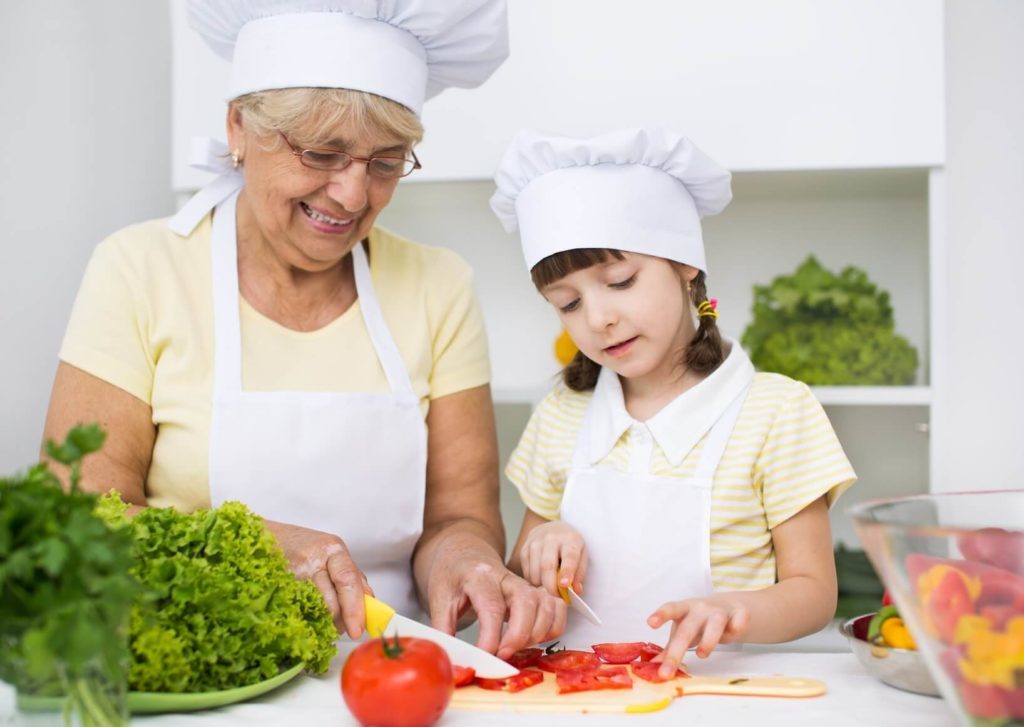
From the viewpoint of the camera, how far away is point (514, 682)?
100cm

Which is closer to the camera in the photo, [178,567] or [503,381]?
[178,567]

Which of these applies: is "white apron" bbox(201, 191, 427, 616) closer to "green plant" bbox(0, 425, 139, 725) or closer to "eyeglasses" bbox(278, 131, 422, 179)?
"eyeglasses" bbox(278, 131, 422, 179)

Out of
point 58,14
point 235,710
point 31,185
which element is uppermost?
point 58,14

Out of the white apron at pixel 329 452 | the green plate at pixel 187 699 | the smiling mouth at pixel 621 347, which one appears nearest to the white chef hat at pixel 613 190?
the smiling mouth at pixel 621 347

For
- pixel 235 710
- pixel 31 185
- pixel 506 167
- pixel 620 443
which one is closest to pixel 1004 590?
pixel 235 710

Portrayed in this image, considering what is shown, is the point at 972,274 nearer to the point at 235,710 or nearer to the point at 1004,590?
the point at 1004,590

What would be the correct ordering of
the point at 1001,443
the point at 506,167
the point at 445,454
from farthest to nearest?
the point at 1001,443
the point at 445,454
the point at 506,167

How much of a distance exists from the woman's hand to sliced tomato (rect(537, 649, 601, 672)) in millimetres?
45

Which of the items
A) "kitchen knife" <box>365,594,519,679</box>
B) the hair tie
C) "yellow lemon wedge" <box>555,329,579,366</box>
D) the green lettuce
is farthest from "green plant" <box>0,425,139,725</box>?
"yellow lemon wedge" <box>555,329,579,366</box>

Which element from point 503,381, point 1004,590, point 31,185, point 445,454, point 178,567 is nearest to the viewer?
point 1004,590

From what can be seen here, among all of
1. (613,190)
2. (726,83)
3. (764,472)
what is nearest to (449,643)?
(764,472)

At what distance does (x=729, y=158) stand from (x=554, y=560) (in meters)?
0.95

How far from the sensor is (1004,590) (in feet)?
2.34

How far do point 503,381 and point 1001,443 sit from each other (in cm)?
109
